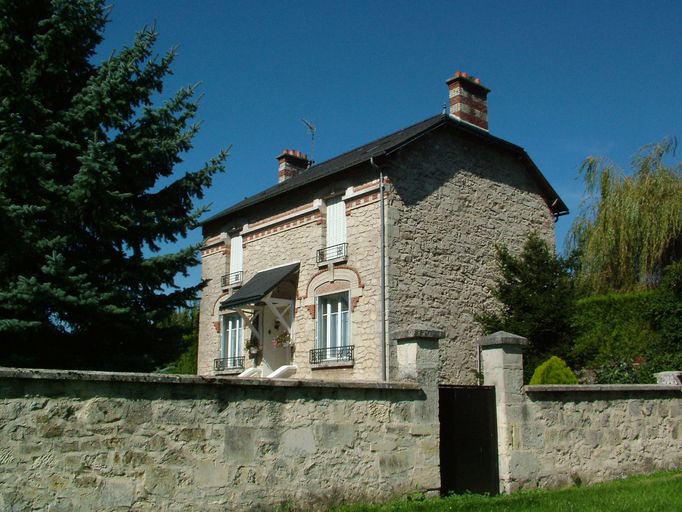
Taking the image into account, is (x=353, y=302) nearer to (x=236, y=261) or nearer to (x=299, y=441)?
(x=236, y=261)

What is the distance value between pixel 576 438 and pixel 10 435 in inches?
292

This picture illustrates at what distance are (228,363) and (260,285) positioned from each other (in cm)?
339

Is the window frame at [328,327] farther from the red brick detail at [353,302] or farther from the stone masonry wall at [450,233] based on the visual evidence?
the stone masonry wall at [450,233]

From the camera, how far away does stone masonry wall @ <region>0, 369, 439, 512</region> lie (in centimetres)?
601

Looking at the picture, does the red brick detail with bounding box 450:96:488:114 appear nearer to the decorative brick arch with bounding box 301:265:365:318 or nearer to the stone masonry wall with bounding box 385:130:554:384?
the stone masonry wall with bounding box 385:130:554:384

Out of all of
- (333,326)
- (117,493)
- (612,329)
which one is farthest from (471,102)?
(117,493)

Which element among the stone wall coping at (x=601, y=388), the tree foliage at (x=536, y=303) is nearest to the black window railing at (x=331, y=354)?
the tree foliage at (x=536, y=303)

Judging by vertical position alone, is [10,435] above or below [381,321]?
below

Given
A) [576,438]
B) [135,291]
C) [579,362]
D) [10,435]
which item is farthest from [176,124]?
[579,362]

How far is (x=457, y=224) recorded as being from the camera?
55.7 feet

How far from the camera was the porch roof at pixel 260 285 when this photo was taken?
1731 centimetres

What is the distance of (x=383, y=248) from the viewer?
15336 millimetres

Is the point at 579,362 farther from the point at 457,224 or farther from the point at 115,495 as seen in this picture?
the point at 115,495

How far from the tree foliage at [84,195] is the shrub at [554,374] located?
6362 mm
